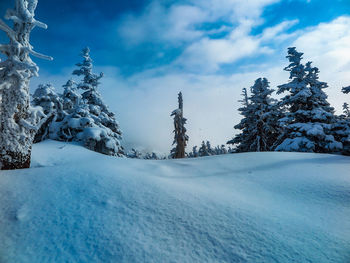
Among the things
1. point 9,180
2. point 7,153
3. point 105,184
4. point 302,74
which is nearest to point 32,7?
point 7,153

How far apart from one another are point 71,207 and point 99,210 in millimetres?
428

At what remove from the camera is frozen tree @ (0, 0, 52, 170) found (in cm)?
466

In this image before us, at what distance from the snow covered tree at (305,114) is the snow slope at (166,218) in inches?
357

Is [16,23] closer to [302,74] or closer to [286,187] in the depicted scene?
[286,187]

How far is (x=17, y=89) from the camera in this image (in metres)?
4.95

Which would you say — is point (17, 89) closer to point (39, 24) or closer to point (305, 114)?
point (39, 24)

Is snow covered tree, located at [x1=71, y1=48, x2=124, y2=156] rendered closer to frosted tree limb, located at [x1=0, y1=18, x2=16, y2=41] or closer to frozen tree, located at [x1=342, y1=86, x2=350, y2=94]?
frosted tree limb, located at [x1=0, y1=18, x2=16, y2=41]

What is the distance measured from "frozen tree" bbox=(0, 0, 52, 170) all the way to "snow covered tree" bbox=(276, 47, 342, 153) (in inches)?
546

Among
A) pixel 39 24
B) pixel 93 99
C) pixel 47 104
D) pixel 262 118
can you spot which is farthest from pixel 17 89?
pixel 262 118

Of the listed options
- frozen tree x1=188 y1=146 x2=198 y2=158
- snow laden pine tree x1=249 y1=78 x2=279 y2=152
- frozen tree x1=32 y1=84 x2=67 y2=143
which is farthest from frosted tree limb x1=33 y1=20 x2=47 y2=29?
frozen tree x1=188 y1=146 x2=198 y2=158

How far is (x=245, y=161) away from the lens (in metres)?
6.31

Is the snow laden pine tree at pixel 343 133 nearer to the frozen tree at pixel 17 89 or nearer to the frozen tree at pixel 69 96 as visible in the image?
the frozen tree at pixel 17 89

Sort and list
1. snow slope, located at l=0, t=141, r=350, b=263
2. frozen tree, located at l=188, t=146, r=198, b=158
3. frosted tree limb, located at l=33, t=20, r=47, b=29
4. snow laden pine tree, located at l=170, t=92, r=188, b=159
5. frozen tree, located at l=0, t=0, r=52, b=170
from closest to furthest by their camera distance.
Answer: snow slope, located at l=0, t=141, r=350, b=263
frozen tree, located at l=0, t=0, r=52, b=170
frosted tree limb, located at l=33, t=20, r=47, b=29
snow laden pine tree, located at l=170, t=92, r=188, b=159
frozen tree, located at l=188, t=146, r=198, b=158

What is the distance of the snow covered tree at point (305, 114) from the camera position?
1193 cm
